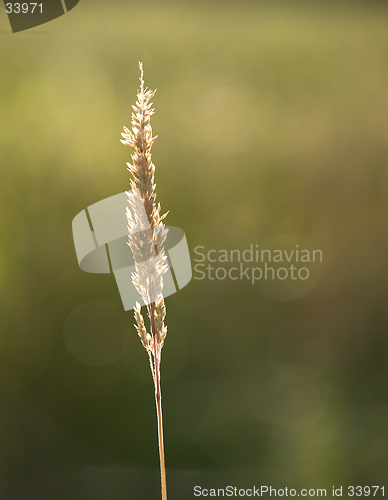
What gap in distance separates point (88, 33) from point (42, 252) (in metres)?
0.71

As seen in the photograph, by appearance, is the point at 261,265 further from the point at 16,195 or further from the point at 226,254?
the point at 16,195

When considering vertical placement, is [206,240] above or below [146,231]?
below

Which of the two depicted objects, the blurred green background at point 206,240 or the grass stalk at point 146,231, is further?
the blurred green background at point 206,240

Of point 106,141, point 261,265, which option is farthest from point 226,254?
point 106,141

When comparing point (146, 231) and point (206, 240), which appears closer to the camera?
point (146, 231)

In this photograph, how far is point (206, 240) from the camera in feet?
3.63

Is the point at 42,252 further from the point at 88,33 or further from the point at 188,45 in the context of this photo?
the point at 188,45

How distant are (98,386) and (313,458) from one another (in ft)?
2.43

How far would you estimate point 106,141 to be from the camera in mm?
1099

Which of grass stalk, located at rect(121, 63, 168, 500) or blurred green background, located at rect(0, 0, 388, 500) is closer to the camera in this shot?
grass stalk, located at rect(121, 63, 168, 500)

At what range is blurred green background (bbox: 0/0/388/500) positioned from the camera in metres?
1.08

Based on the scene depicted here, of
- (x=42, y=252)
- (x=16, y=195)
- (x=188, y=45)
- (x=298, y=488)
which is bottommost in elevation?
(x=298, y=488)

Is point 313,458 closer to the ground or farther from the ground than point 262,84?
closer to the ground

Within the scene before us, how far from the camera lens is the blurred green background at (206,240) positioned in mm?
1078
